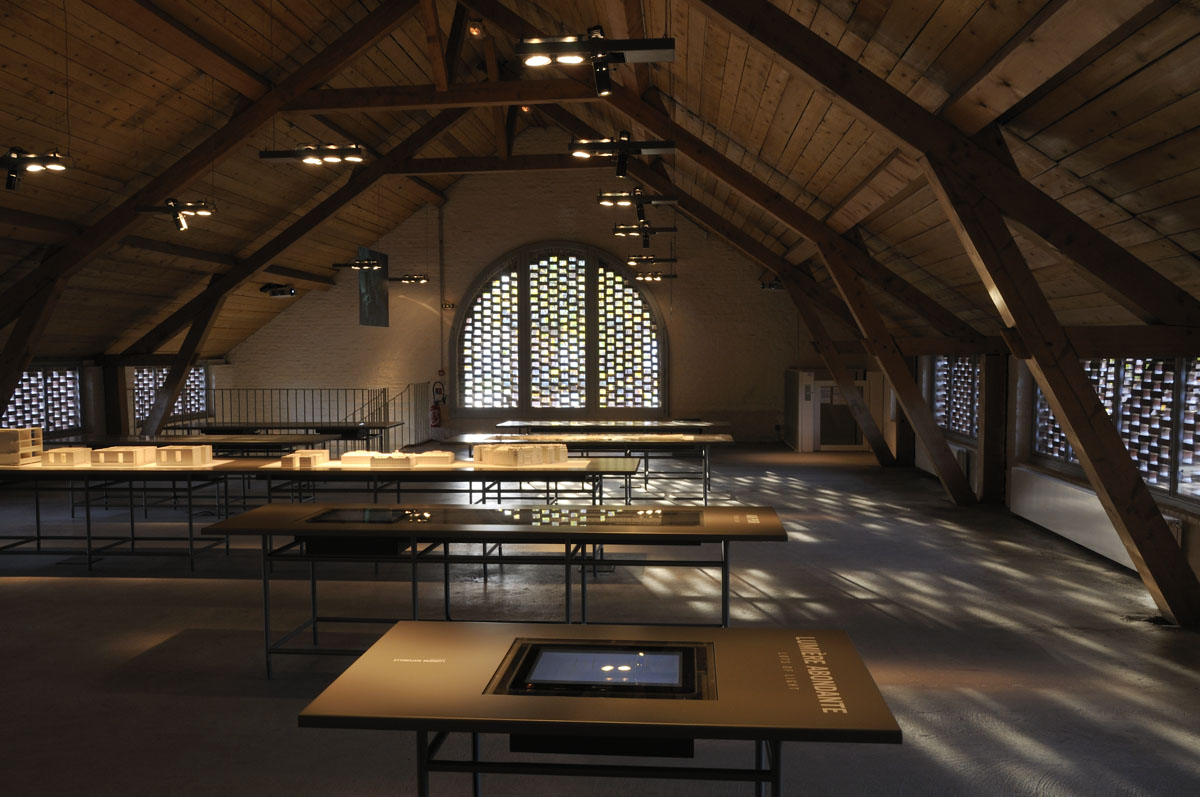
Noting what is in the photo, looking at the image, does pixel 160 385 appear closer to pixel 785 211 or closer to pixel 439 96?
pixel 439 96

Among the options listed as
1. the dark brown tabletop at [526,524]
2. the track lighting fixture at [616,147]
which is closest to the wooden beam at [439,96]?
the track lighting fixture at [616,147]

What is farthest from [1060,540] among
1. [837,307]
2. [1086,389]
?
[837,307]

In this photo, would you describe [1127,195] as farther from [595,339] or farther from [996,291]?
[595,339]

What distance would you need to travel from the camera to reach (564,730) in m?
2.40

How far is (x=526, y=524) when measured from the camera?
5.30 m

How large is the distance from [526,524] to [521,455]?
2452 mm

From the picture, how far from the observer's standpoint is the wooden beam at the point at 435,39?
392 inches

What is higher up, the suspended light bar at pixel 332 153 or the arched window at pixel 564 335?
the suspended light bar at pixel 332 153

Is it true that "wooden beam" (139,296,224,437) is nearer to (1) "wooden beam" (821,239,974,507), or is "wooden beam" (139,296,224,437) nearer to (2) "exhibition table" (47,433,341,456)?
(2) "exhibition table" (47,433,341,456)

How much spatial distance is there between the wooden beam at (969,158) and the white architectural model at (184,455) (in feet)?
19.2

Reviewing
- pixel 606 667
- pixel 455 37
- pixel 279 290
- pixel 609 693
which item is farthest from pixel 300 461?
pixel 279 290

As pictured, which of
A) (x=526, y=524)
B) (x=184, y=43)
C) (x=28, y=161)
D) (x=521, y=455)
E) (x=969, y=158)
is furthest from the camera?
(x=184, y=43)

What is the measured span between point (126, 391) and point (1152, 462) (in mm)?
15969

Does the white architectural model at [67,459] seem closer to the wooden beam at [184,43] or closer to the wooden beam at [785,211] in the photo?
the wooden beam at [184,43]
